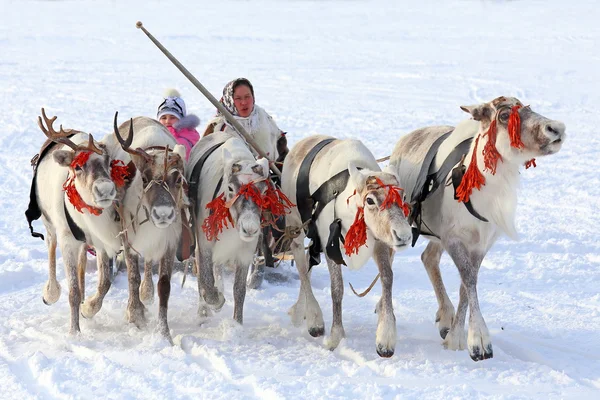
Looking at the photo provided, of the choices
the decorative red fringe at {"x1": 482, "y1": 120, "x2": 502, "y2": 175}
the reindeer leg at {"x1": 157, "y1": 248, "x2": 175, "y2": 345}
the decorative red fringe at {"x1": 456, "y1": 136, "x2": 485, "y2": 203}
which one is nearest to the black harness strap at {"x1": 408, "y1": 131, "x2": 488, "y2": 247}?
the decorative red fringe at {"x1": 456, "y1": 136, "x2": 485, "y2": 203}

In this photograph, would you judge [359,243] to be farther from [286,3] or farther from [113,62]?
[286,3]

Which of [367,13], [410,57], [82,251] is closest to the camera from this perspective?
[82,251]

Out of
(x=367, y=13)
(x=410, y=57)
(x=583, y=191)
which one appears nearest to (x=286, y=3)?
(x=367, y=13)

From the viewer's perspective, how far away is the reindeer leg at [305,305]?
6.98 m

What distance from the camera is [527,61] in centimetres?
2423

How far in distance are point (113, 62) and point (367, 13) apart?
51.3ft

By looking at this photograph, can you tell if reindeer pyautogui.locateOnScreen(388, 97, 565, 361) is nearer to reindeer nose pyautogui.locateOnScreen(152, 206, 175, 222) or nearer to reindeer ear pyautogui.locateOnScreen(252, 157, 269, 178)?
reindeer ear pyautogui.locateOnScreen(252, 157, 269, 178)

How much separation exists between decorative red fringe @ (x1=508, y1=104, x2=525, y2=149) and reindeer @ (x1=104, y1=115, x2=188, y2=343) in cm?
245

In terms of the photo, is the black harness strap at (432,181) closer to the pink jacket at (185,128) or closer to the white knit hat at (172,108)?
the pink jacket at (185,128)

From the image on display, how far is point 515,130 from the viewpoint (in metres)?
5.96

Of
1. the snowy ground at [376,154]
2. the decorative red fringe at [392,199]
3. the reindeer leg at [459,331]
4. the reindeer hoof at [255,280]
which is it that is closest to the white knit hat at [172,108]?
the snowy ground at [376,154]

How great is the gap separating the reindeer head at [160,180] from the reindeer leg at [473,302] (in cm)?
206

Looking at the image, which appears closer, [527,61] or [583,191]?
[583,191]

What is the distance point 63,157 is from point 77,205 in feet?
1.18
